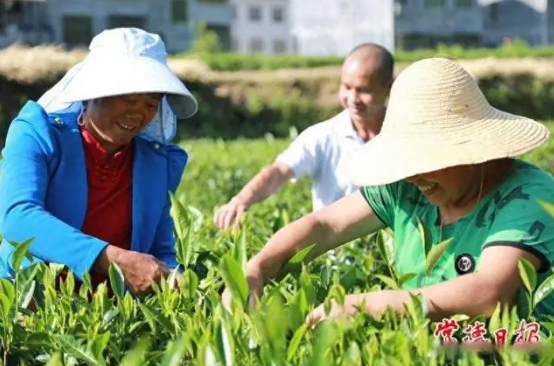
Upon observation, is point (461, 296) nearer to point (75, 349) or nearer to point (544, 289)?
point (544, 289)

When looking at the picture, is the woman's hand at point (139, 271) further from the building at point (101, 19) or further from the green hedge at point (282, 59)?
the building at point (101, 19)

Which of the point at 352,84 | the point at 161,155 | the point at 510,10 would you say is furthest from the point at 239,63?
the point at 510,10

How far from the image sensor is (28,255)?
2279 mm

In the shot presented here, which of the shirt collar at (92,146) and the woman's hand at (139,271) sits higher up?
the shirt collar at (92,146)

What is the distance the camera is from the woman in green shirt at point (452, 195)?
1.95 meters

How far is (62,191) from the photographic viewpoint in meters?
2.60

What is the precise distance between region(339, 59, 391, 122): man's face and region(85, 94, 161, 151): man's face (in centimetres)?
191

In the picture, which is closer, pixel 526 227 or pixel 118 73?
pixel 526 227

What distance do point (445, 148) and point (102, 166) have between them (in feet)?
3.50

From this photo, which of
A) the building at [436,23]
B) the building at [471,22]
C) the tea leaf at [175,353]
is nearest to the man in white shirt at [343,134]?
the tea leaf at [175,353]

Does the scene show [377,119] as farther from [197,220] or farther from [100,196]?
[100,196]

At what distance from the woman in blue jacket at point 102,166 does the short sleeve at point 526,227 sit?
80cm

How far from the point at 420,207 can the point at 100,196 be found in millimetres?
927
